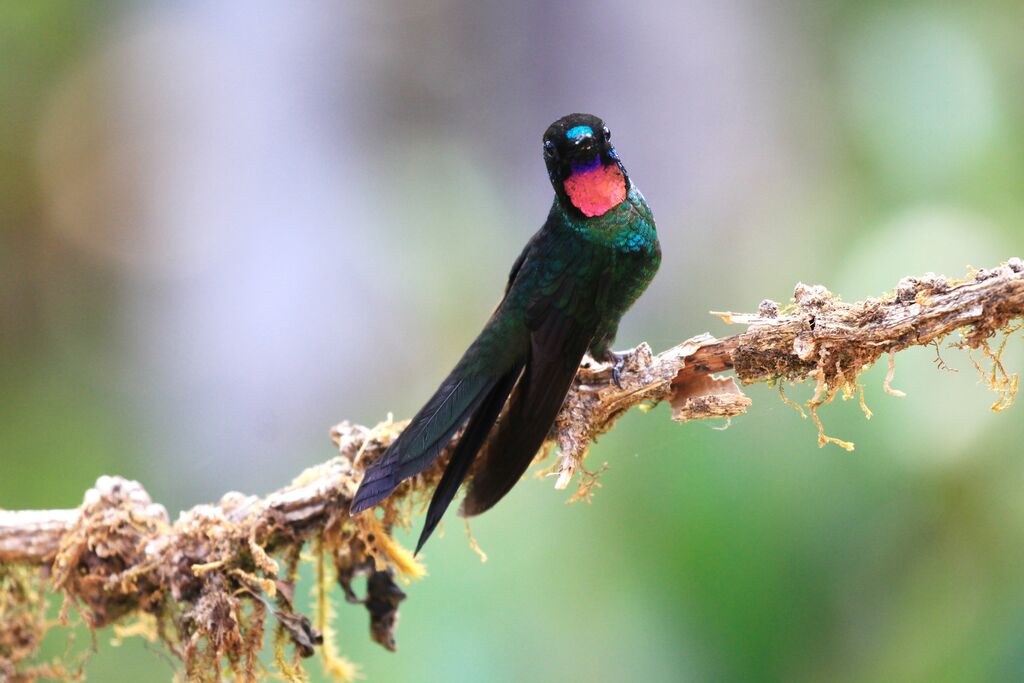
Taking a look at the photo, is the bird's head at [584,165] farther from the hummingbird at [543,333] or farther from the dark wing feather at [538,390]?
the dark wing feather at [538,390]

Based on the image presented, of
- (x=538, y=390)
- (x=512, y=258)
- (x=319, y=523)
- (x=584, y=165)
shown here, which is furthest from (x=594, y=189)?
(x=512, y=258)

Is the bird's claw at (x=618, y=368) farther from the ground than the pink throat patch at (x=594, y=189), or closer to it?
closer to it

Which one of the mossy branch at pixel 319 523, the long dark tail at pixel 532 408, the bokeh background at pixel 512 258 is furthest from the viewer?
the bokeh background at pixel 512 258

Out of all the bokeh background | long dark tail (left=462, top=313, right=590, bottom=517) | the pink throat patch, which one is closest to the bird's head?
the pink throat patch

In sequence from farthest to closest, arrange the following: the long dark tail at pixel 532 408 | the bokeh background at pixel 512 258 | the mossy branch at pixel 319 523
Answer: the bokeh background at pixel 512 258, the long dark tail at pixel 532 408, the mossy branch at pixel 319 523

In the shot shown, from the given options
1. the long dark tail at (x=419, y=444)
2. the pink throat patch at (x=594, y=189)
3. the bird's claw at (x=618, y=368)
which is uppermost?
the pink throat patch at (x=594, y=189)

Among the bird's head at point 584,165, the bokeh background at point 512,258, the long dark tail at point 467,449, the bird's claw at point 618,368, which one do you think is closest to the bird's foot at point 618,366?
the bird's claw at point 618,368

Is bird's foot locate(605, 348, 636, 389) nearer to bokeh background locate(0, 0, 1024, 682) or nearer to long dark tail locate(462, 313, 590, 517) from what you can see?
long dark tail locate(462, 313, 590, 517)
